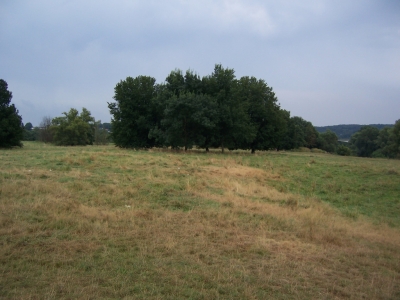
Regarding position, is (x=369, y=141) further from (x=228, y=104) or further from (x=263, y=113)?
(x=228, y=104)

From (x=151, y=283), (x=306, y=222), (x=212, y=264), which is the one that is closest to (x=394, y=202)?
(x=306, y=222)

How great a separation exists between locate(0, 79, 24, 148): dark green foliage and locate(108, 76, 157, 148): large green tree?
12699mm

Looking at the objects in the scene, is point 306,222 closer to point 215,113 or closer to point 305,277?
point 305,277

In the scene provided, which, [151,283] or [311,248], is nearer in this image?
[151,283]

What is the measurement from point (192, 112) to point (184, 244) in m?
29.6

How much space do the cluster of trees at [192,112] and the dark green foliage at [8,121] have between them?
42.1 feet

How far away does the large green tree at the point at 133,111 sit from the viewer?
1558 inches

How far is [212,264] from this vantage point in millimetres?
5160

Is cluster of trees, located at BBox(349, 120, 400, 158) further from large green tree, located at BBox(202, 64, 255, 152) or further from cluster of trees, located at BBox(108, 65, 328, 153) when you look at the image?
large green tree, located at BBox(202, 64, 255, 152)

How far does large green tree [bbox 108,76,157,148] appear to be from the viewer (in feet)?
130

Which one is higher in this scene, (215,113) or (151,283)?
(215,113)

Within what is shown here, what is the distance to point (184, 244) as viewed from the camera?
6.02 meters

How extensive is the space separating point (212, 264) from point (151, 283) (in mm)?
1237

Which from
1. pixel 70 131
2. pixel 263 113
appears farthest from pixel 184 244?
pixel 70 131
